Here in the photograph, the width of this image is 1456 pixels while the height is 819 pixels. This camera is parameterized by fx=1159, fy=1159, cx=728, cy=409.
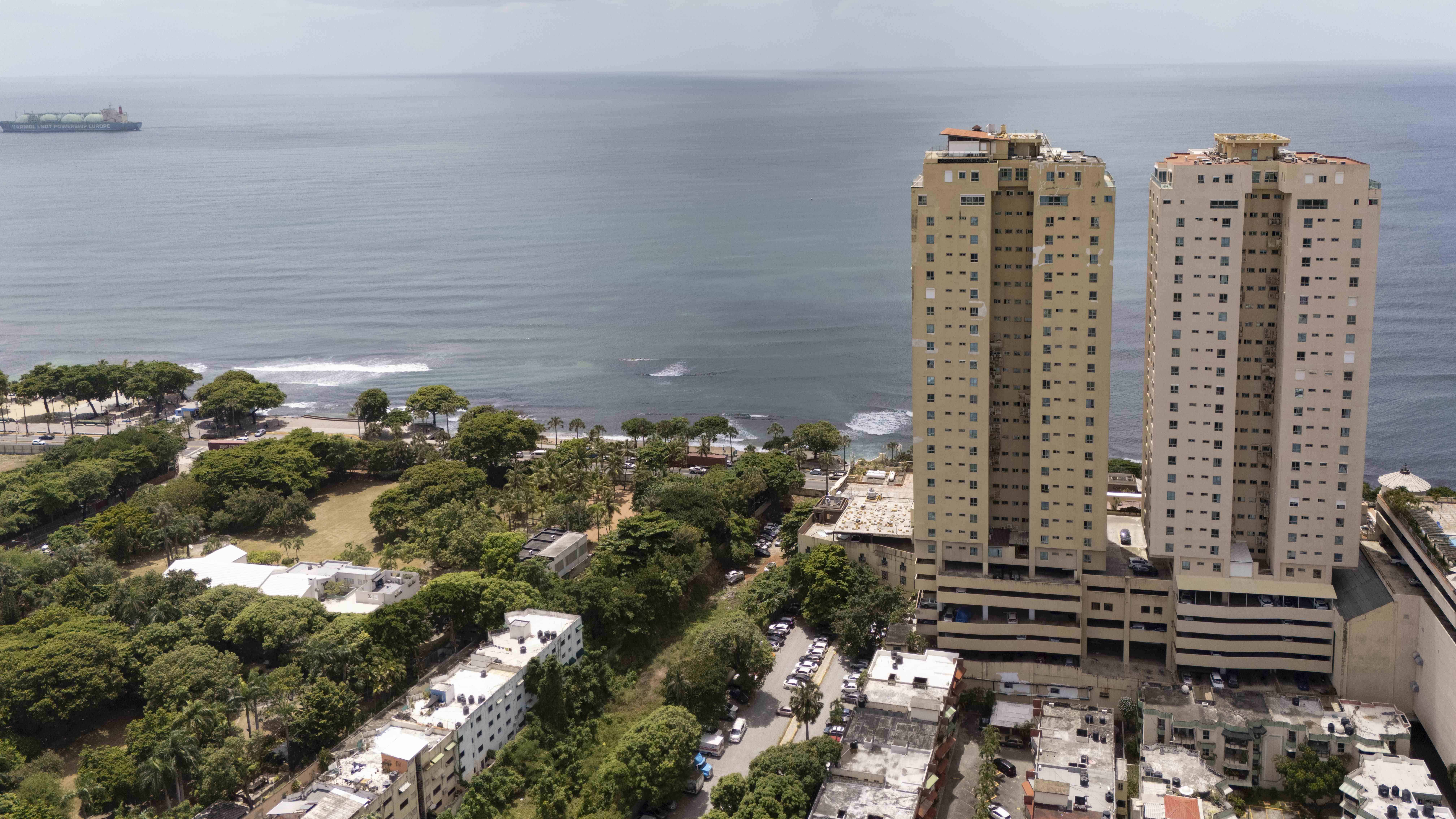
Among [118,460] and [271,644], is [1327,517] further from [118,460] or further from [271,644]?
[118,460]

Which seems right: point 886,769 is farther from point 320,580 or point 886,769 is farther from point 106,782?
point 320,580

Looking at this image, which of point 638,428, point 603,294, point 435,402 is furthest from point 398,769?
point 603,294

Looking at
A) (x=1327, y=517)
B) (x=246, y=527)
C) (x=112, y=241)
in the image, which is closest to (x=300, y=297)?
(x=112, y=241)

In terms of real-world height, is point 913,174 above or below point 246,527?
above

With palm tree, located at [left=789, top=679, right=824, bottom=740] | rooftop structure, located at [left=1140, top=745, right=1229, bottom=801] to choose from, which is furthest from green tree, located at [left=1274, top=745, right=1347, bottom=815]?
palm tree, located at [left=789, top=679, right=824, bottom=740]

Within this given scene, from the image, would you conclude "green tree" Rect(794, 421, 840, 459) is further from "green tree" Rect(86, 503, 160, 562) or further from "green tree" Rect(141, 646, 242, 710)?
"green tree" Rect(86, 503, 160, 562)
